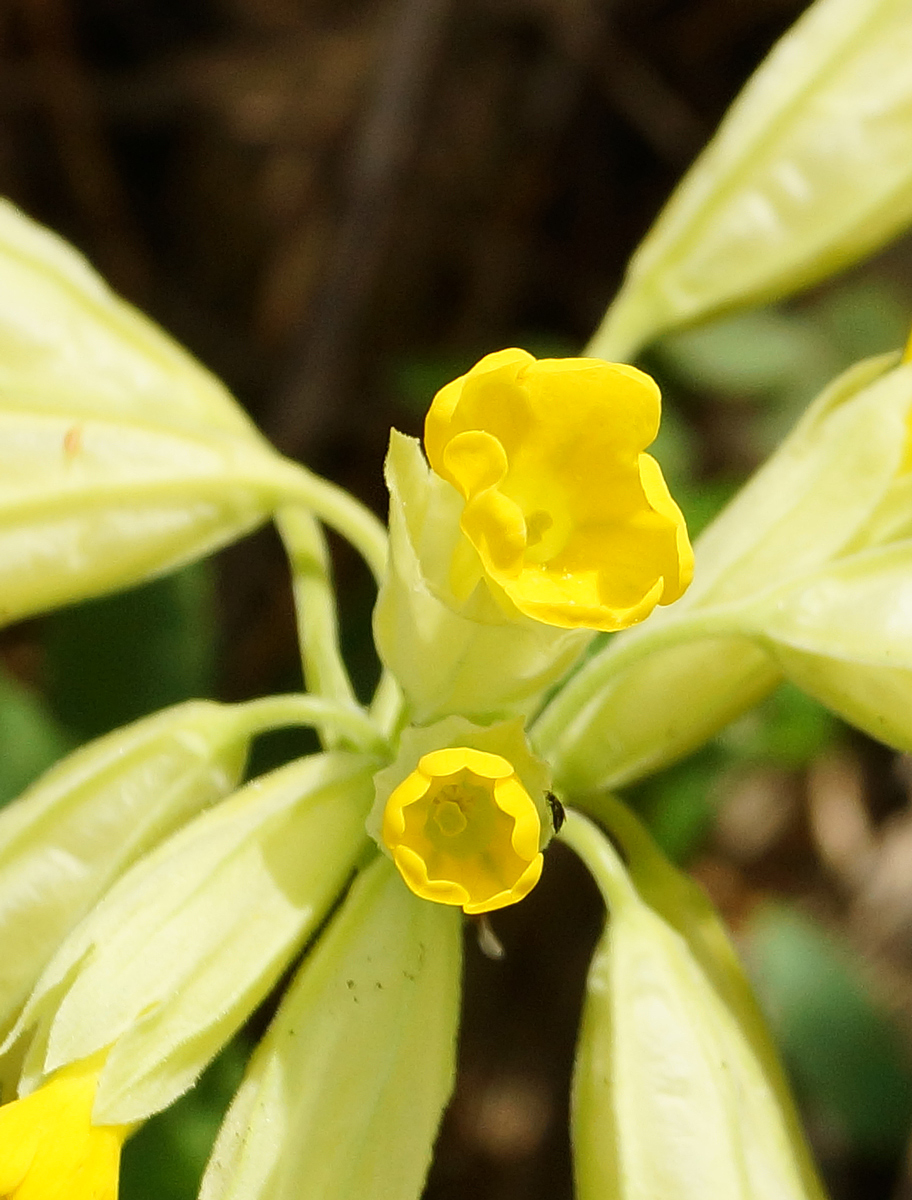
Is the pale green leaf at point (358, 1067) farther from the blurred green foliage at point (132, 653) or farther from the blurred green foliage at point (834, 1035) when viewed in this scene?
the blurred green foliage at point (834, 1035)

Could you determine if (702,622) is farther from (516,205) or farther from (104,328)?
(516,205)

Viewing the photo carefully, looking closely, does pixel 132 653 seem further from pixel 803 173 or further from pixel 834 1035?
pixel 834 1035

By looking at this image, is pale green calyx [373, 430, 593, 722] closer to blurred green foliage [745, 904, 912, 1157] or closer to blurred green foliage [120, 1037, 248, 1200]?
blurred green foliage [120, 1037, 248, 1200]

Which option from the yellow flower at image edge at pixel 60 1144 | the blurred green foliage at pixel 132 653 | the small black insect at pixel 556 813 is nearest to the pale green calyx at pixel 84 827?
the yellow flower at image edge at pixel 60 1144

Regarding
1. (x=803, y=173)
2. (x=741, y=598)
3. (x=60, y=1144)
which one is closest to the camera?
(x=60, y=1144)

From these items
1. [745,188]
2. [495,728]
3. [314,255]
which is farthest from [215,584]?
[495,728]

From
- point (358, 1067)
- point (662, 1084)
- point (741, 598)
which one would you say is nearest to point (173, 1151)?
point (358, 1067)

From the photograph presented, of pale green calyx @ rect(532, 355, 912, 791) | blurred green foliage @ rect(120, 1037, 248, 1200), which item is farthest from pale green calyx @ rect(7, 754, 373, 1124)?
blurred green foliage @ rect(120, 1037, 248, 1200)
